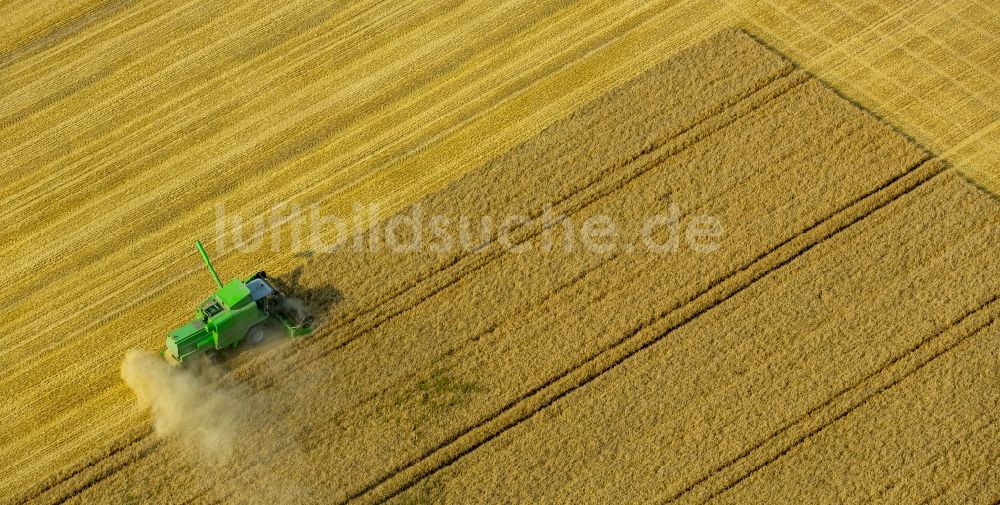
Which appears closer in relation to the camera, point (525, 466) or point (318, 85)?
point (525, 466)

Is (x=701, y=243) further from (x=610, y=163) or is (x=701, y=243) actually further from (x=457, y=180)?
(x=457, y=180)

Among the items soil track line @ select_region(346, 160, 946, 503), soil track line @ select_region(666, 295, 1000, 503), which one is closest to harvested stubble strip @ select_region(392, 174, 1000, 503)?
soil track line @ select_region(666, 295, 1000, 503)

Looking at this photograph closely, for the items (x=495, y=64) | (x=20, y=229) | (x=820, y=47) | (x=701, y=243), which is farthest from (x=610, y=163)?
(x=20, y=229)

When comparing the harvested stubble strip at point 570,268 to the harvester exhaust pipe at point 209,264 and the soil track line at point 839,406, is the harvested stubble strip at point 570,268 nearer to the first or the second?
the harvester exhaust pipe at point 209,264

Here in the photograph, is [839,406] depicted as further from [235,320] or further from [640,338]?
[235,320]

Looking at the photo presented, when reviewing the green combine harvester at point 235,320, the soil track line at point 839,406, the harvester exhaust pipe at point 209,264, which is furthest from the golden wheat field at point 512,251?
the harvester exhaust pipe at point 209,264
